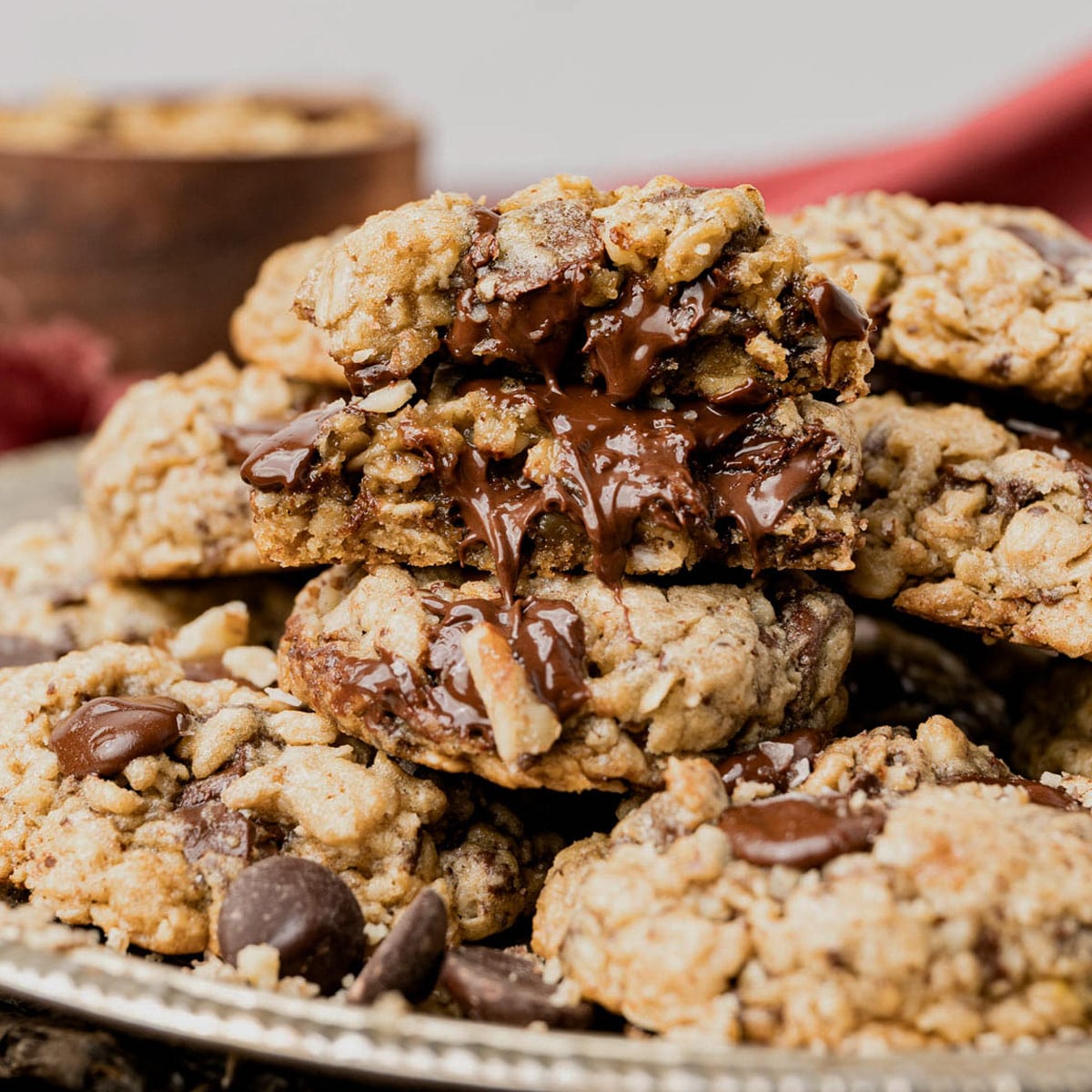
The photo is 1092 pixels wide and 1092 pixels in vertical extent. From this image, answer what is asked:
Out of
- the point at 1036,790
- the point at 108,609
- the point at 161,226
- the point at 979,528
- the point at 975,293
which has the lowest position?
the point at 161,226

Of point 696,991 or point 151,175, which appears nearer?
point 696,991

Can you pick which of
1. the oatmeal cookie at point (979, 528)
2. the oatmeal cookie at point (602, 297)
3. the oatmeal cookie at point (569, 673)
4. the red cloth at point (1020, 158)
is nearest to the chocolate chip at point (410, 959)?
the oatmeal cookie at point (569, 673)

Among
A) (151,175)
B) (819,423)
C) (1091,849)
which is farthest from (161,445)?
(151,175)

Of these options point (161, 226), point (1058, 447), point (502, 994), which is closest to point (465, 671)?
point (502, 994)

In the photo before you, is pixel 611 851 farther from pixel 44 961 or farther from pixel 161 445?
pixel 161 445

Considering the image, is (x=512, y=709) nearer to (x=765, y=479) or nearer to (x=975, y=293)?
(x=765, y=479)

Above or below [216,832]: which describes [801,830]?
above

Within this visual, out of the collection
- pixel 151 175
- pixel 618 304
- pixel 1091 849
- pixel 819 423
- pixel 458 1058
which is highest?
pixel 618 304

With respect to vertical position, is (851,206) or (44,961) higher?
(851,206)
